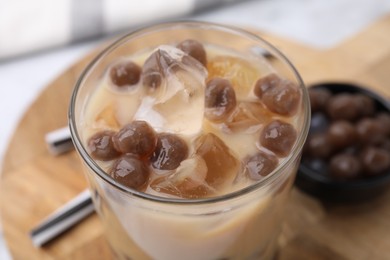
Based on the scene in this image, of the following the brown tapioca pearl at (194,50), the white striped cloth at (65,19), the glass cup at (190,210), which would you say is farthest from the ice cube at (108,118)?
the white striped cloth at (65,19)

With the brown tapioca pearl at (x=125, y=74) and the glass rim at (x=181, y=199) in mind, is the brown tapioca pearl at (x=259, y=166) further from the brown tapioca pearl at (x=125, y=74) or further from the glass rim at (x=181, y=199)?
the brown tapioca pearl at (x=125, y=74)

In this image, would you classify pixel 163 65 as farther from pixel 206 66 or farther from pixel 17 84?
pixel 17 84

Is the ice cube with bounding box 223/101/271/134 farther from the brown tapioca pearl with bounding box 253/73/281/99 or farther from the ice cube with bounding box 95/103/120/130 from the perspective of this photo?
the ice cube with bounding box 95/103/120/130

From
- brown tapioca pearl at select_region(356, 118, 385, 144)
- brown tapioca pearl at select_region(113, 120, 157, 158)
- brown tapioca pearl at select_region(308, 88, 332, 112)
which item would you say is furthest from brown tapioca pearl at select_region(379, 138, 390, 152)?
brown tapioca pearl at select_region(113, 120, 157, 158)

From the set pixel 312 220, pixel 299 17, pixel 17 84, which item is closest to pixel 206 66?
pixel 312 220

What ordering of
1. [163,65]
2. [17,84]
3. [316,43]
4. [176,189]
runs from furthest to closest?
[316,43] → [17,84] → [163,65] → [176,189]

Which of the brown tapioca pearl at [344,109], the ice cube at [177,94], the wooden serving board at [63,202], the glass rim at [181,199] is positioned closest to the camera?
the glass rim at [181,199]
